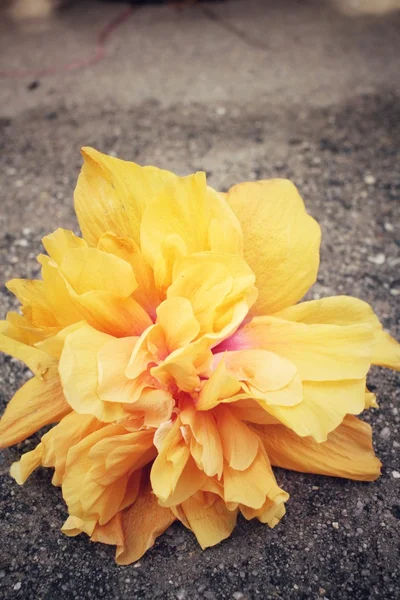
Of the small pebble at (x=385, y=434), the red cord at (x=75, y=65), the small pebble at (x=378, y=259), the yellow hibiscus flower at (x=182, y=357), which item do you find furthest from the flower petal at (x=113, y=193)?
the red cord at (x=75, y=65)

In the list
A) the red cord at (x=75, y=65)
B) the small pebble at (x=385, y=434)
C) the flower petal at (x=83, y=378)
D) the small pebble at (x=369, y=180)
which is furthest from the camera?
the red cord at (x=75, y=65)

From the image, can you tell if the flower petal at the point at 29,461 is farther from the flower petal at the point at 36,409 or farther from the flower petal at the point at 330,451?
the flower petal at the point at 330,451

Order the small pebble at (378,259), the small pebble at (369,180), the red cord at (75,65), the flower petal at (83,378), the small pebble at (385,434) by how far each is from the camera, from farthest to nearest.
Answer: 1. the red cord at (75,65)
2. the small pebble at (369,180)
3. the small pebble at (378,259)
4. the small pebble at (385,434)
5. the flower petal at (83,378)

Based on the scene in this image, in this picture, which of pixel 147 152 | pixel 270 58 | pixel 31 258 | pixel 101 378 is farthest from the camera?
pixel 270 58

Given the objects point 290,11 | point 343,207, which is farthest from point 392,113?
point 290,11

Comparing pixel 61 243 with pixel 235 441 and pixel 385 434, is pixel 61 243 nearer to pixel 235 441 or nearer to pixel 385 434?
pixel 235 441

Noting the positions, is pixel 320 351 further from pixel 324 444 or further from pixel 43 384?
pixel 43 384
